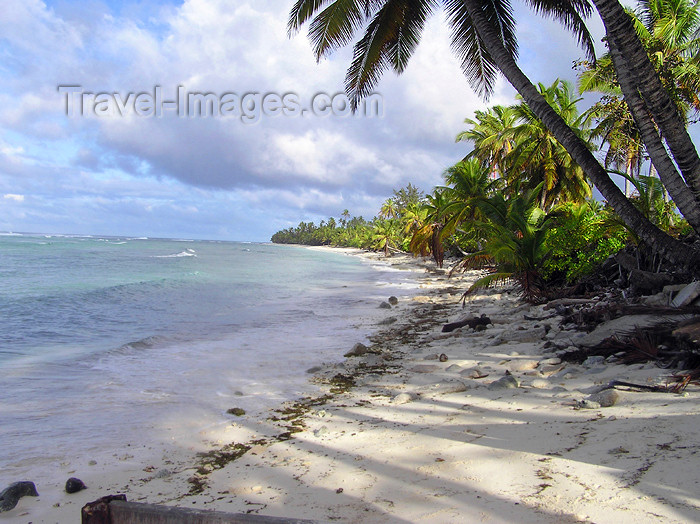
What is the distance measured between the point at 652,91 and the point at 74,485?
7198 millimetres

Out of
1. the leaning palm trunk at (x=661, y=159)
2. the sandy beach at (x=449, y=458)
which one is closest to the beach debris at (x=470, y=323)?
the sandy beach at (x=449, y=458)

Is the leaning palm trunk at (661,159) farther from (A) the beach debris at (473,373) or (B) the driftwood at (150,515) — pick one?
(B) the driftwood at (150,515)

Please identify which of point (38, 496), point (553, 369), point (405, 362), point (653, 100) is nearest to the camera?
point (38, 496)

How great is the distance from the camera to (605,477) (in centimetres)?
274

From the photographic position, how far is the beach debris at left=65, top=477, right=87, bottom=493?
3500mm

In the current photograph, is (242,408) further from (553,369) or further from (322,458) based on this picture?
(553,369)

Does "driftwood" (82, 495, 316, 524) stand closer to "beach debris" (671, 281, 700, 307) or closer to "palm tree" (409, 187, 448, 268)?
"beach debris" (671, 281, 700, 307)

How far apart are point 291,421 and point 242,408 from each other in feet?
3.06

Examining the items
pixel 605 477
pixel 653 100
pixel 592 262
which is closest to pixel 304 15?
pixel 653 100

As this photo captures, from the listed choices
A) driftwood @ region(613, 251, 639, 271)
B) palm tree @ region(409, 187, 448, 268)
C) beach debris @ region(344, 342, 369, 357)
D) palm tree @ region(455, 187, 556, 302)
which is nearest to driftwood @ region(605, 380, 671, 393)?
beach debris @ region(344, 342, 369, 357)

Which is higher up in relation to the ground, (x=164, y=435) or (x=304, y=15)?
(x=304, y=15)

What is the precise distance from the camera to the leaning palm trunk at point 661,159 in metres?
5.39

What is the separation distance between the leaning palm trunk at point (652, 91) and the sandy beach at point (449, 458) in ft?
8.45

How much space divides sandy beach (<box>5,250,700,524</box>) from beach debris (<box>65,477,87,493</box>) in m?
0.05
